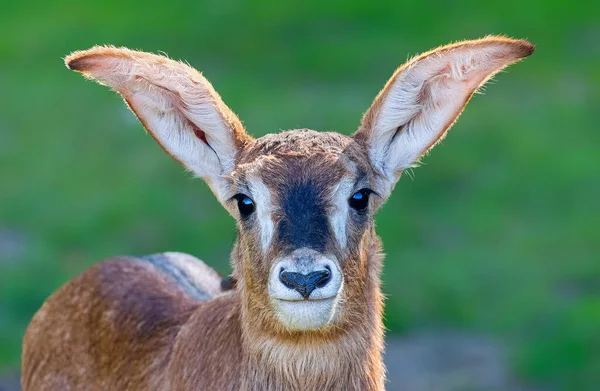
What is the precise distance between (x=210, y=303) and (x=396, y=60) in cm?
1321

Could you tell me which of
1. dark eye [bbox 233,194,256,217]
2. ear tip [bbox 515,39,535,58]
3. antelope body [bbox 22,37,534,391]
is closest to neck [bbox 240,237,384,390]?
antelope body [bbox 22,37,534,391]

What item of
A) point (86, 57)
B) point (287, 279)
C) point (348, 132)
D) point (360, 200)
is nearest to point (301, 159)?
point (360, 200)

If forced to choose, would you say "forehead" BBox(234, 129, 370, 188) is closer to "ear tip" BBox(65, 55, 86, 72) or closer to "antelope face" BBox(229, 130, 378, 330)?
"antelope face" BBox(229, 130, 378, 330)

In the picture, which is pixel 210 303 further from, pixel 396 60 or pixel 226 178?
pixel 396 60

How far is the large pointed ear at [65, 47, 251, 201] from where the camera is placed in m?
6.70

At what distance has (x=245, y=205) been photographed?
6.61 meters

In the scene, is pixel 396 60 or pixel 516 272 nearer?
pixel 516 272

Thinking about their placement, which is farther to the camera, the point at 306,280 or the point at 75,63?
the point at 75,63

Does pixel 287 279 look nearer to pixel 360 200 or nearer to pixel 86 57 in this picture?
pixel 360 200

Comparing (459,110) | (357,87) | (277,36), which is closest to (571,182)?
(357,87)

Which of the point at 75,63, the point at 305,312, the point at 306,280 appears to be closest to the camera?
the point at 306,280

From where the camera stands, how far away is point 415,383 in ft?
37.8

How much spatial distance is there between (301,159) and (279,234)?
471 mm

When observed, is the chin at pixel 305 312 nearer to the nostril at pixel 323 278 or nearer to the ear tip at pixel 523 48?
the nostril at pixel 323 278
